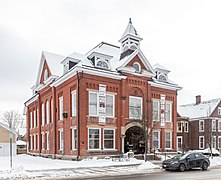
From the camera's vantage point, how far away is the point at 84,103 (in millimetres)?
28203

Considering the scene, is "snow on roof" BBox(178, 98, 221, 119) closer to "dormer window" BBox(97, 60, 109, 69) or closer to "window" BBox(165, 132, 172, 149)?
"window" BBox(165, 132, 172, 149)

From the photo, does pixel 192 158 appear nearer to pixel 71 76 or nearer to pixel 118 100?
pixel 118 100

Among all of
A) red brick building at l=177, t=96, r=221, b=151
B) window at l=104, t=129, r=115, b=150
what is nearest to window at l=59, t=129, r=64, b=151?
window at l=104, t=129, r=115, b=150

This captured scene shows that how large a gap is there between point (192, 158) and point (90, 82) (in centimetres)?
1220

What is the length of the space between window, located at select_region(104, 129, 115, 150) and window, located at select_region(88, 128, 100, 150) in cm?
84

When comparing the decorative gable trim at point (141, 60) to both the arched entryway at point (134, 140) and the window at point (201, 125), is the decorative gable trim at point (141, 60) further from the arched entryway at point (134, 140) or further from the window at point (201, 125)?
the window at point (201, 125)

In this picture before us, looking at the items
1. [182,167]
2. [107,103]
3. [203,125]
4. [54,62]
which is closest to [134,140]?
[107,103]

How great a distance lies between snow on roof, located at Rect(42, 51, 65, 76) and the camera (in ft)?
117

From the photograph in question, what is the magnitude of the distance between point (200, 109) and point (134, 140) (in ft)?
92.2

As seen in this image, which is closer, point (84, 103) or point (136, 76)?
point (84, 103)

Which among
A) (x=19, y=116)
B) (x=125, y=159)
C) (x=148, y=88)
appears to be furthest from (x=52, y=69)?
(x=19, y=116)

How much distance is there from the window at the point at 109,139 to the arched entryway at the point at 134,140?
8.58 ft

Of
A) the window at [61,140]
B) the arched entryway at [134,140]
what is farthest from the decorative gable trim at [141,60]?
the window at [61,140]

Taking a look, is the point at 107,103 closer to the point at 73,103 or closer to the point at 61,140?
the point at 73,103
